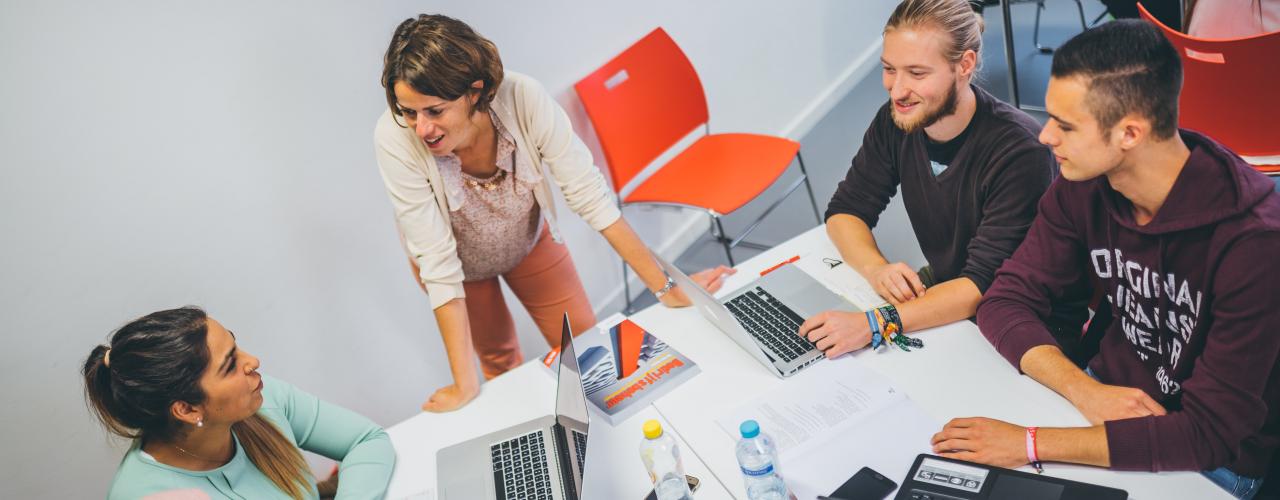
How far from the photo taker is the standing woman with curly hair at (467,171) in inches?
72.5

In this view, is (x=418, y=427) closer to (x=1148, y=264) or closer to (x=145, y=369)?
(x=145, y=369)

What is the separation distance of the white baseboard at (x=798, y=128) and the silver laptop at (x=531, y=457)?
1668 millimetres

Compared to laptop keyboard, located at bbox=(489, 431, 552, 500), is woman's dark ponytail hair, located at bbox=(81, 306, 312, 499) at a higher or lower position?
higher

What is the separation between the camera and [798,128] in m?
4.28

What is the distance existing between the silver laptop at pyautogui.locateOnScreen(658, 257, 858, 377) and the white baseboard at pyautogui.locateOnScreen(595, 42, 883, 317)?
153 cm

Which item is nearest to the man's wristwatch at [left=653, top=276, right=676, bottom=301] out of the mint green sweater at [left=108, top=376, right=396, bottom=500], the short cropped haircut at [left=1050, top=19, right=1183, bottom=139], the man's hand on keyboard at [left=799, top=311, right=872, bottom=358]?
the man's hand on keyboard at [left=799, top=311, right=872, bottom=358]

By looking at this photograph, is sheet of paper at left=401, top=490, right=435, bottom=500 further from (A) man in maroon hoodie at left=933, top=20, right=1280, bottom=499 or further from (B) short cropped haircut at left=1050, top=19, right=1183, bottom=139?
(B) short cropped haircut at left=1050, top=19, right=1183, bottom=139

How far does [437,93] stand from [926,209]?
46.1 inches

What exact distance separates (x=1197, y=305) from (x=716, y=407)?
851mm

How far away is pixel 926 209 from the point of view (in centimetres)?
211

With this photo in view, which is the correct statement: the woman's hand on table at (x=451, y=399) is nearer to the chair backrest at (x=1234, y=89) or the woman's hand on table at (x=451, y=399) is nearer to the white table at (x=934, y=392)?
the white table at (x=934, y=392)

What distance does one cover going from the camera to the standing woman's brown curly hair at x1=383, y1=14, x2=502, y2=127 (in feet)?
5.92

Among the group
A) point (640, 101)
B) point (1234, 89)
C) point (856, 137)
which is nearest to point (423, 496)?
point (640, 101)

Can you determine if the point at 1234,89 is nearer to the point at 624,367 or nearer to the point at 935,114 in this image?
the point at 935,114
